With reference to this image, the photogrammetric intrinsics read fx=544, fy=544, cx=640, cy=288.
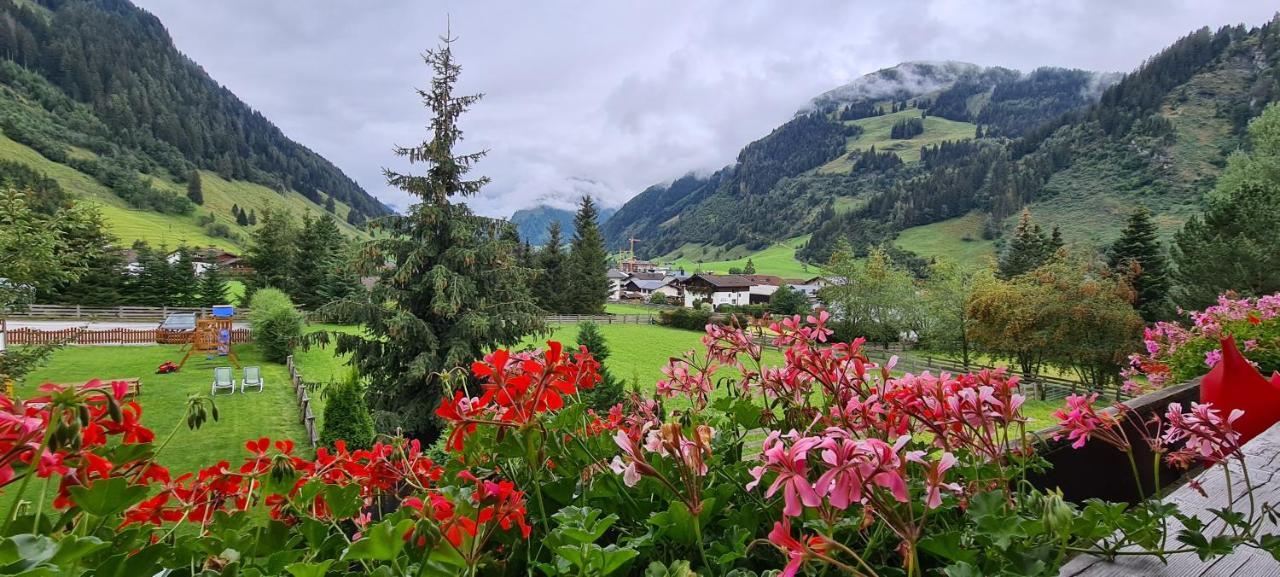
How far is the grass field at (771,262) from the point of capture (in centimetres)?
8856

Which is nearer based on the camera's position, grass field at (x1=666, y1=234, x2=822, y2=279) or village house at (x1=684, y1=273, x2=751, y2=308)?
village house at (x1=684, y1=273, x2=751, y2=308)

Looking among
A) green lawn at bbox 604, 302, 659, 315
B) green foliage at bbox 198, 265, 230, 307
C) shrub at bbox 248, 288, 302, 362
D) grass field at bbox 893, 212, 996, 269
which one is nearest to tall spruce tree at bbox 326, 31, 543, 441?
shrub at bbox 248, 288, 302, 362

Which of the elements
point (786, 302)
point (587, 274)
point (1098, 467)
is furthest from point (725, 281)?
point (1098, 467)

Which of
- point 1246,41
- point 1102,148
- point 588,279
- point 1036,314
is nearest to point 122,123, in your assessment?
point 588,279

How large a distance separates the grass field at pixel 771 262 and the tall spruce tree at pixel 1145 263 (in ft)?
174

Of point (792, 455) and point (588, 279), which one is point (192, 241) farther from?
point (792, 455)

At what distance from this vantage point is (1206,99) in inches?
3118

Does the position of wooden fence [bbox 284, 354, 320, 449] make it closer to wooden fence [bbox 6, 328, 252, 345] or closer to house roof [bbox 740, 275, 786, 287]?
wooden fence [bbox 6, 328, 252, 345]

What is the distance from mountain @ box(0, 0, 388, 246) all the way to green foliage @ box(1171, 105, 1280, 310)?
80699mm

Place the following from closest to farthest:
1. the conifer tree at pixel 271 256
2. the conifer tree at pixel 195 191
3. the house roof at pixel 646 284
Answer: the conifer tree at pixel 271 256 < the house roof at pixel 646 284 < the conifer tree at pixel 195 191

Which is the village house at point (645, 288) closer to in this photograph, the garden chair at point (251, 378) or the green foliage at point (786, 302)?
the green foliage at point (786, 302)

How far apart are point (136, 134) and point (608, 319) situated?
334 ft

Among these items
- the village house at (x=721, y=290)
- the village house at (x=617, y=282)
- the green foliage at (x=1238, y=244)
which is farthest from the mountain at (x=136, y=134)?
the green foliage at (x=1238, y=244)

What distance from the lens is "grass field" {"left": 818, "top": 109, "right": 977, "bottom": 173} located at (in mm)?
141262
